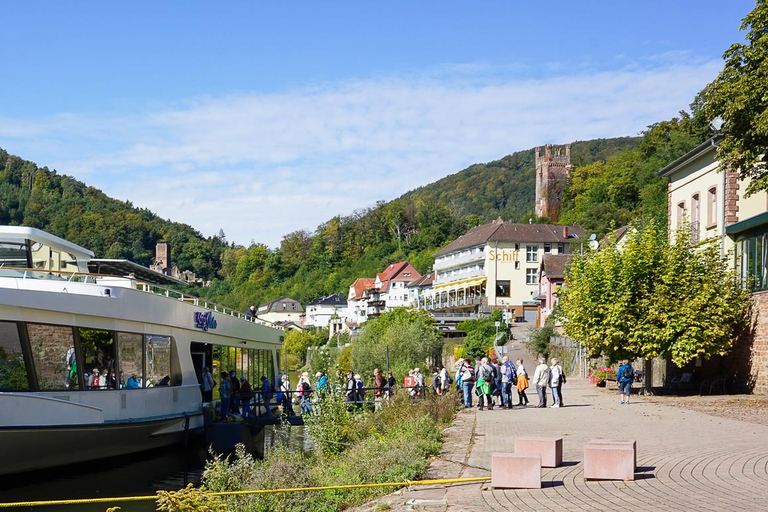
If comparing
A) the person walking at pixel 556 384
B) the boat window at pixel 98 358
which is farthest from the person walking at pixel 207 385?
the person walking at pixel 556 384

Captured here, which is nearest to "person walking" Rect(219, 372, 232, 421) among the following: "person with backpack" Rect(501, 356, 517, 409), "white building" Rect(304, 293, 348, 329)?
"person with backpack" Rect(501, 356, 517, 409)

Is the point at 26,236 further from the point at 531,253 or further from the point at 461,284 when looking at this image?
the point at 461,284

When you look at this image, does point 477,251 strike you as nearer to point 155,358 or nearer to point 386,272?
point 386,272

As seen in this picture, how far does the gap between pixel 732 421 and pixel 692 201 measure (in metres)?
18.5

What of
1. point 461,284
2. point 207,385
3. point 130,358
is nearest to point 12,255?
point 130,358

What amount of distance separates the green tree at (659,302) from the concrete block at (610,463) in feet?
57.9

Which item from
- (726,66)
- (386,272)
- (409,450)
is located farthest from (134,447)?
(386,272)

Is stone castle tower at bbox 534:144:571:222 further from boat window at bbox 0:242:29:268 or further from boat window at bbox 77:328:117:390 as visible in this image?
boat window at bbox 77:328:117:390

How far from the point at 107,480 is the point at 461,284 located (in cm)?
9103

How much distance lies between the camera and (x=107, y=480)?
18625mm

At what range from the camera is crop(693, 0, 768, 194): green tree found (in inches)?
859

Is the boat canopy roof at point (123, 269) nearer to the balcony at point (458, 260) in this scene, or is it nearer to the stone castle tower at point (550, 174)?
the balcony at point (458, 260)

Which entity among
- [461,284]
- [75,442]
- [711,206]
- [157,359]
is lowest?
[75,442]

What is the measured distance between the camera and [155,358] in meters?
21.8
